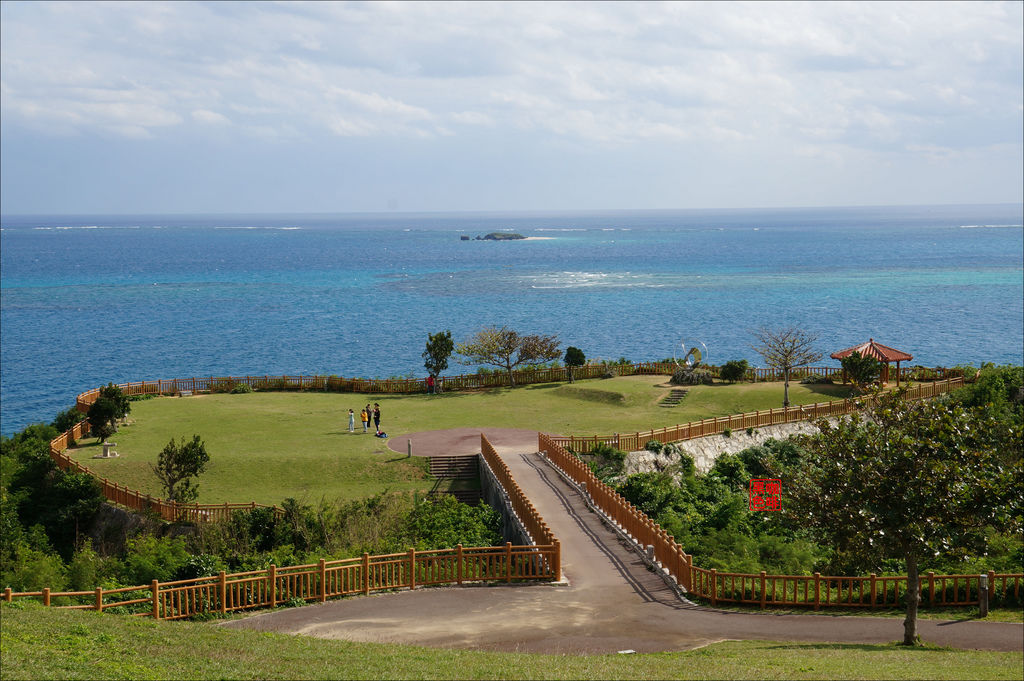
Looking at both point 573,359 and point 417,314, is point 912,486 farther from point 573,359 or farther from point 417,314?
point 417,314

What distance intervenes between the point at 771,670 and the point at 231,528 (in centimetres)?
1893

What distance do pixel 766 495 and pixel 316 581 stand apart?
1392cm

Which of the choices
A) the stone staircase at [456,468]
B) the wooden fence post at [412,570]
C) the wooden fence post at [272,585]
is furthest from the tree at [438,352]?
the wooden fence post at [272,585]

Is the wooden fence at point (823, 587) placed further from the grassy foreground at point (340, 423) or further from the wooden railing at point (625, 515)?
the grassy foreground at point (340, 423)

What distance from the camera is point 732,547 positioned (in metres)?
24.5

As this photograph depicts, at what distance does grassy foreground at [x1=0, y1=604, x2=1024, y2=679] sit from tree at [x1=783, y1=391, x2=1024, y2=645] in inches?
73.3

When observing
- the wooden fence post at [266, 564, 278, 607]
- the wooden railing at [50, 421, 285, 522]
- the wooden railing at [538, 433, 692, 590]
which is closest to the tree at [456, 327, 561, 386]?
the wooden railing at [538, 433, 692, 590]

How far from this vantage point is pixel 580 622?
1853cm

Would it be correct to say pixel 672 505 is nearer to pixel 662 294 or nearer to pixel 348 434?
pixel 348 434

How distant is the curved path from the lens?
17.3 metres

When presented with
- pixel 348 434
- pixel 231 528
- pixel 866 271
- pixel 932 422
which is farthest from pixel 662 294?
pixel 932 422

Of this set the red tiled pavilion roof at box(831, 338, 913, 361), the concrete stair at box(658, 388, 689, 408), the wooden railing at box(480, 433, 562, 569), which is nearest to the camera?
the wooden railing at box(480, 433, 562, 569)

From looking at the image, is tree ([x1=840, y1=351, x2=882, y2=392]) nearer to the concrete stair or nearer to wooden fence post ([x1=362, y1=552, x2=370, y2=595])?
the concrete stair

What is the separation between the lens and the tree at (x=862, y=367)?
145 ft
